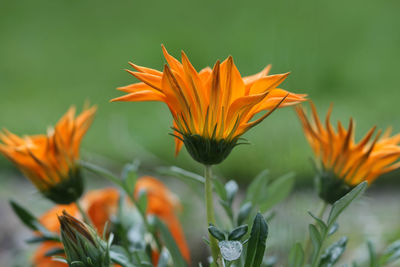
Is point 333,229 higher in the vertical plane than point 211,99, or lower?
lower

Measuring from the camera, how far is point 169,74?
0.47 meters

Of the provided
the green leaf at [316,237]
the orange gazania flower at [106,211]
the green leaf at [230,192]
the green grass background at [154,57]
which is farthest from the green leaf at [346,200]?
the green grass background at [154,57]

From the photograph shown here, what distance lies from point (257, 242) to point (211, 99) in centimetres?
13

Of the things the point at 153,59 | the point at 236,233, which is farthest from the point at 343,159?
the point at 153,59

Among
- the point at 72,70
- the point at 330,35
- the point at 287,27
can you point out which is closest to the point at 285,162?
the point at 287,27

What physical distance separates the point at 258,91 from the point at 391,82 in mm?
1834

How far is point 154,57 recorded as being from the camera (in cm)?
233

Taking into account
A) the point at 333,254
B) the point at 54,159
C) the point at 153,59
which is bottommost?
the point at 153,59

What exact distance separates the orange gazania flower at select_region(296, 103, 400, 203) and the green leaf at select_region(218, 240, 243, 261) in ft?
0.57

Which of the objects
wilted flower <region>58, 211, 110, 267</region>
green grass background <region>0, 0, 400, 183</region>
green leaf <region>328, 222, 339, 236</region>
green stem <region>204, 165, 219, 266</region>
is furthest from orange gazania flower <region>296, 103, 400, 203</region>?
green grass background <region>0, 0, 400, 183</region>

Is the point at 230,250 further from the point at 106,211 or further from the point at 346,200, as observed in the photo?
the point at 106,211

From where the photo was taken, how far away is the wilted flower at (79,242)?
51 centimetres

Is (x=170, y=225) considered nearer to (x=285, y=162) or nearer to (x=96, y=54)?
(x=285, y=162)

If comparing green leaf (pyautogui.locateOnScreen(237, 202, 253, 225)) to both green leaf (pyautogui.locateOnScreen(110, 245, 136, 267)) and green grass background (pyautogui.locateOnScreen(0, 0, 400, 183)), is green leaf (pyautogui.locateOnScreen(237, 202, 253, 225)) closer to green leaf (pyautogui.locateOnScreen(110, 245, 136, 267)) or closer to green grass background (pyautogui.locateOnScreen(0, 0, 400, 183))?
green leaf (pyautogui.locateOnScreen(110, 245, 136, 267))
